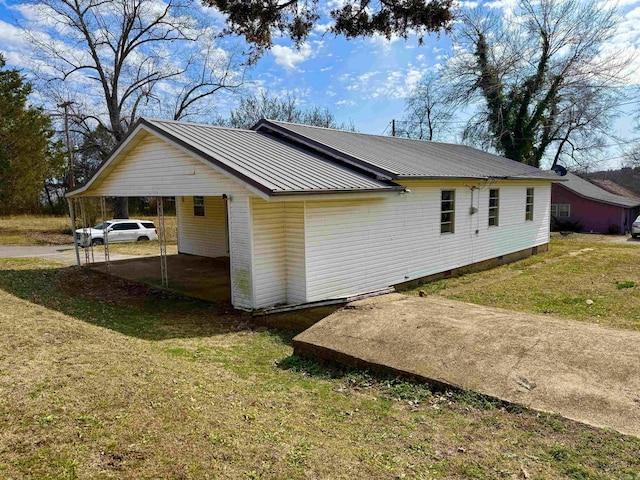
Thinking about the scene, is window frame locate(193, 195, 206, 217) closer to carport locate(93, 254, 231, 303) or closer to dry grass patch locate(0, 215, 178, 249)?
carport locate(93, 254, 231, 303)

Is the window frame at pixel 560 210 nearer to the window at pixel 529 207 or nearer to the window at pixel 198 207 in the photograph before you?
the window at pixel 529 207

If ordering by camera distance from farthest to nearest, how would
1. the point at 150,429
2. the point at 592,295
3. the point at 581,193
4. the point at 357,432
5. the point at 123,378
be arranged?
the point at 581,193 → the point at 592,295 → the point at 123,378 → the point at 357,432 → the point at 150,429

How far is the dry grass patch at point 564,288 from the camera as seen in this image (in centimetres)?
927

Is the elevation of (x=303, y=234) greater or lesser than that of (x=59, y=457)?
greater

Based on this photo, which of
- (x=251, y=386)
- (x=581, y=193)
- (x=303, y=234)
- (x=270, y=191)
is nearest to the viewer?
(x=251, y=386)

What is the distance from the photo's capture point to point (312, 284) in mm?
8617

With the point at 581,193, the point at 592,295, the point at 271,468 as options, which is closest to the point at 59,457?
the point at 271,468

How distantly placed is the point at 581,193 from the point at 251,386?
2999 cm

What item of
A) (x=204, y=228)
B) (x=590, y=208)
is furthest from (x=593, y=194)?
(x=204, y=228)

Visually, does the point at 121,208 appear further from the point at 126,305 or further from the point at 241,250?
the point at 241,250

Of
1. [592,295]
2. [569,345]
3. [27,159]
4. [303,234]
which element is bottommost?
[592,295]

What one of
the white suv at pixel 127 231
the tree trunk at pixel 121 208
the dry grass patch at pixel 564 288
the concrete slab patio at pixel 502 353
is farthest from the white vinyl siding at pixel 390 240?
the tree trunk at pixel 121 208

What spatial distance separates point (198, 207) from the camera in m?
15.5

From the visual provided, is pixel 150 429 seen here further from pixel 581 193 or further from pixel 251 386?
pixel 581 193
